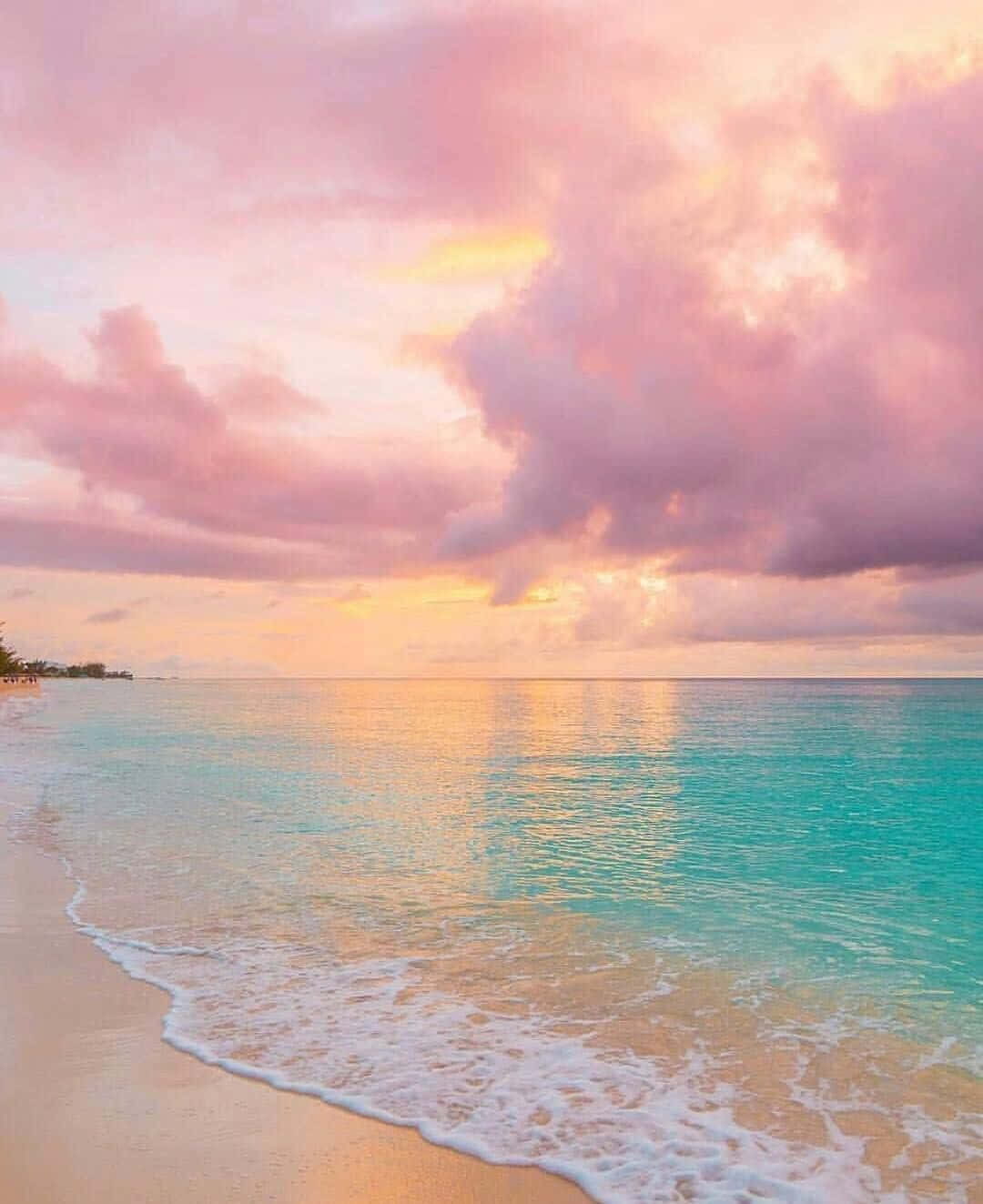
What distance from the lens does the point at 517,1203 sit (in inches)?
275

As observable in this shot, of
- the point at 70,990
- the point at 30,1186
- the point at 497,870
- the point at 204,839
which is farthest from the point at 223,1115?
the point at 204,839

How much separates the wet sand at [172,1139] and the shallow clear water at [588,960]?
46 centimetres

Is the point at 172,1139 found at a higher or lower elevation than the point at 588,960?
higher

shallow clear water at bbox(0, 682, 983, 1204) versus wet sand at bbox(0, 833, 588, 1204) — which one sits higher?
wet sand at bbox(0, 833, 588, 1204)

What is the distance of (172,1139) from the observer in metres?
7.71

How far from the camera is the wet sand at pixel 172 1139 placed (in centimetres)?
696

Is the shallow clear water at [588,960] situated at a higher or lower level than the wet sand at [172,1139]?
lower

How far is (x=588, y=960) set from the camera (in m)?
14.5

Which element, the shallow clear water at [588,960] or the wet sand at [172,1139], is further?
the shallow clear water at [588,960]

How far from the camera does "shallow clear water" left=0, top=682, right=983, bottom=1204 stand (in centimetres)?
845

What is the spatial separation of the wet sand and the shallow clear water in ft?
1.50

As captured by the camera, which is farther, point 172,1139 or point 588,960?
point 588,960

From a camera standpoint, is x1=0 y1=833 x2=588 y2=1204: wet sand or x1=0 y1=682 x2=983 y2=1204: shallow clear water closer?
x1=0 y1=833 x2=588 y2=1204: wet sand

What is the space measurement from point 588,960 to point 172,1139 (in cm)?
807
